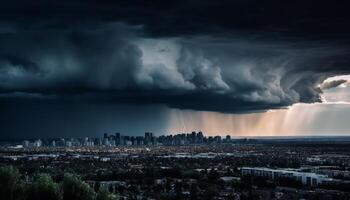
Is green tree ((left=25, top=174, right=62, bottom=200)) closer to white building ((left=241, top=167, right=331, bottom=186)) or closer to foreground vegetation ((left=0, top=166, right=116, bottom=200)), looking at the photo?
foreground vegetation ((left=0, top=166, right=116, bottom=200))

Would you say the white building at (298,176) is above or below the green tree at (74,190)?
below

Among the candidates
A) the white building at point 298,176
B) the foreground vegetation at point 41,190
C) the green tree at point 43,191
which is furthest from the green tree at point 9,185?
the white building at point 298,176

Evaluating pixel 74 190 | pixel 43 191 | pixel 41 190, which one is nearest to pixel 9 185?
pixel 41 190

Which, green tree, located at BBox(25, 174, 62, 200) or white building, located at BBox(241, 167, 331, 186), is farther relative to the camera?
white building, located at BBox(241, 167, 331, 186)

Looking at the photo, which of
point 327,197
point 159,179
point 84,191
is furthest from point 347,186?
point 84,191

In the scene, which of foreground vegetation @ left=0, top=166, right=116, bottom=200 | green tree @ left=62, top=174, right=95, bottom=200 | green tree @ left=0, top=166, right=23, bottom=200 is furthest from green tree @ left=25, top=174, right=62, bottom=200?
green tree @ left=62, top=174, right=95, bottom=200

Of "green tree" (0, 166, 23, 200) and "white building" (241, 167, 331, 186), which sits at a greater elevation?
"green tree" (0, 166, 23, 200)

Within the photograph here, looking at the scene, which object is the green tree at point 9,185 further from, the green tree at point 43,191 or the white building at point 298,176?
the white building at point 298,176

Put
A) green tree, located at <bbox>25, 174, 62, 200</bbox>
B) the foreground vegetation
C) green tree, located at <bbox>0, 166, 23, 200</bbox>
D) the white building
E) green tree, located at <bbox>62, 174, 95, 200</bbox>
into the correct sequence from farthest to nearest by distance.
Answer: the white building, green tree, located at <bbox>62, 174, 95, 200</bbox>, green tree, located at <bbox>25, 174, 62, 200</bbox>, the foreground vegetation, green tree, located at <bbox>0, 166, 23, 200</bbox>

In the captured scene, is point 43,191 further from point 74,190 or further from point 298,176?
point 298,176
